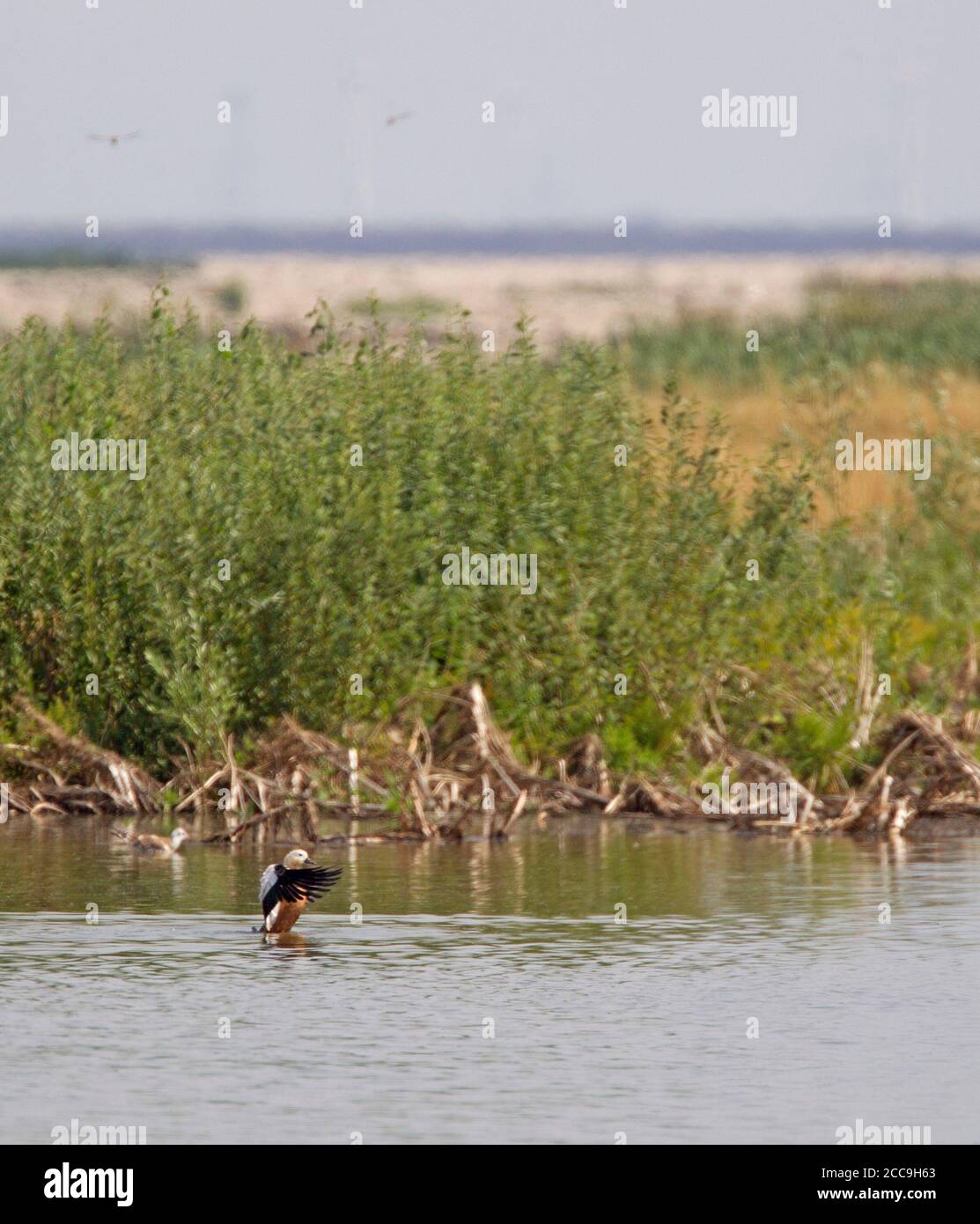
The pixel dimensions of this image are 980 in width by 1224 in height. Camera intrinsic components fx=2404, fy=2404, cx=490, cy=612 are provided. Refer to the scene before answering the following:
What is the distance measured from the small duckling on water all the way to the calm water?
16 cm

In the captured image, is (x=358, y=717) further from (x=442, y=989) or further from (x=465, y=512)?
(x=442, y=989)

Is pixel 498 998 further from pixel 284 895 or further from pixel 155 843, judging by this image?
pixel 155 843

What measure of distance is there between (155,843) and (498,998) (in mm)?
6454

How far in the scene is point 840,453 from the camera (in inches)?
1092

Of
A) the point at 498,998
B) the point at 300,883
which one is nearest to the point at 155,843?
the point at 300,883

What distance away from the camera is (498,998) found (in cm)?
1383

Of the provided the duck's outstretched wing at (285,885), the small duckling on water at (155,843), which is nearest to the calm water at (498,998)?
the small duckling on water at (155,843)

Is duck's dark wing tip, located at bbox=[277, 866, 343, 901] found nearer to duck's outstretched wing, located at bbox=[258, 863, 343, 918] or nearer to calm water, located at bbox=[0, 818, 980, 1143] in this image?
duck's outstretched wing, located at bbox=[258, 863, 343, 918]

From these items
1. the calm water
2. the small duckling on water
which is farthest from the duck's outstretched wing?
the small duckling on water

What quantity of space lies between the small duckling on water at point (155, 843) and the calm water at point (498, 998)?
158 millimetres

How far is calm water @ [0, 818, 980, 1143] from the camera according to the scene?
1120cm
